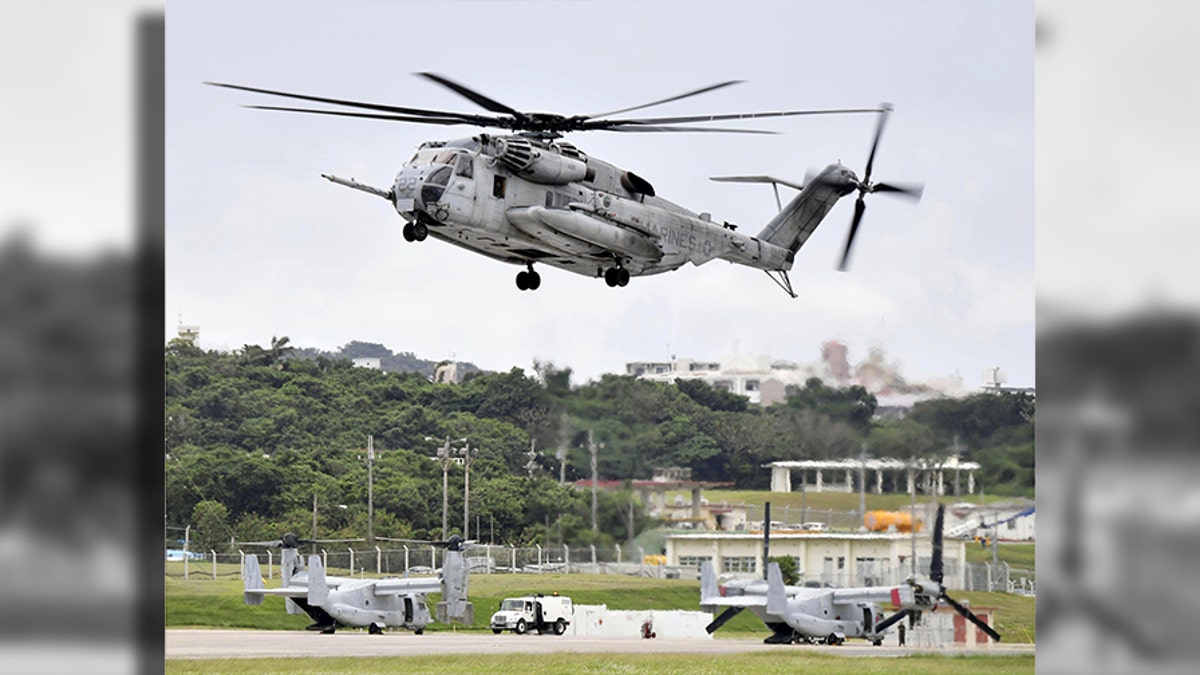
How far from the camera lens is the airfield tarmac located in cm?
2073

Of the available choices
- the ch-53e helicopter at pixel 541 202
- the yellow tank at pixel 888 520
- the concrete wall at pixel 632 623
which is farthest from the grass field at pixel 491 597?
the ch-53e helicopter at pixel 541 202

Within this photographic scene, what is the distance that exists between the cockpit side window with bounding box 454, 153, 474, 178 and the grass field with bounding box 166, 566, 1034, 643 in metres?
13.9

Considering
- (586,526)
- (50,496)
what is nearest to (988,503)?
(586,526)

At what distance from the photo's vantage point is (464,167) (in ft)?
48.3

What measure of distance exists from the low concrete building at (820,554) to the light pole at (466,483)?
5685mm

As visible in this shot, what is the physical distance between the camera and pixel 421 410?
122ft

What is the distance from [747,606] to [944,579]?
12.3ft

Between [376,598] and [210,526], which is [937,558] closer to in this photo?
[376,598]

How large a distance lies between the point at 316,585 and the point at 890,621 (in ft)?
29.8

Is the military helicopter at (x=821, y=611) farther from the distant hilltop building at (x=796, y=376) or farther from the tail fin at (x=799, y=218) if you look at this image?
the tail fin at (x=799, y=218)

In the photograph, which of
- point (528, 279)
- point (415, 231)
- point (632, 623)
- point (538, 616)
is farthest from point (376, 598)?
point (415, 231)

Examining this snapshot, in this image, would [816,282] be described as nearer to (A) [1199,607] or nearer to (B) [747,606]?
(B) [747,606]

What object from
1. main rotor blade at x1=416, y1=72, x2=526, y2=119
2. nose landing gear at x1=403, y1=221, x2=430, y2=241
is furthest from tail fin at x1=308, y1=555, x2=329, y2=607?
main rotor blade at x1=416, y1=72, x2=526, y2=119

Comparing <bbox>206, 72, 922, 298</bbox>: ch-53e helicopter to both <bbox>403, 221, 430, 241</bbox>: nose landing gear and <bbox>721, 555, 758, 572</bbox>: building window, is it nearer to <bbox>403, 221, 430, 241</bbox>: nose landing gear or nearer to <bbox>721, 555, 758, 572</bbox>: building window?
<bbox>403, 221, 430, 241</bbox>: nose landing gear
